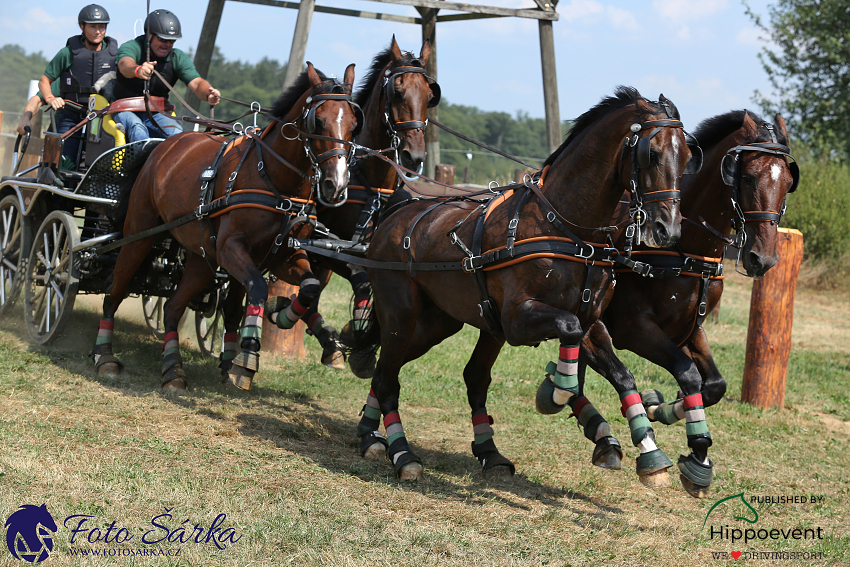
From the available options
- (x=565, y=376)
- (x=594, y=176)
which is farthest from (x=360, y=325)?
(x=594, y=176)

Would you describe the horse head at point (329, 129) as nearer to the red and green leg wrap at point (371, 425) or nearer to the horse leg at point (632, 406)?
the red and green leg wrap at point (371, 425)

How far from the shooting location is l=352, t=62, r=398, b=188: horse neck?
20.1 feet

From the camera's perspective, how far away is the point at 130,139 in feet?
24.2

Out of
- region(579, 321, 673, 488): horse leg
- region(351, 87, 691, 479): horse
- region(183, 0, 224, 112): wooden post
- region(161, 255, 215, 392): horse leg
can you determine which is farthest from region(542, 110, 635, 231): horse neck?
region(183, 0, 224, 112): wooden post

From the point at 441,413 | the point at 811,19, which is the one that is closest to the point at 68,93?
the point at 441,413

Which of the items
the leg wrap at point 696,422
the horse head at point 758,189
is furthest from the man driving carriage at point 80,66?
the leg wrap at point 696,422

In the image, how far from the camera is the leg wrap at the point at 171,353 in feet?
22.0

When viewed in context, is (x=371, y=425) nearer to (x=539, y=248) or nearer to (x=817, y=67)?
(x=539, y=248)

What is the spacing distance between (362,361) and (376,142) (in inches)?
65.4

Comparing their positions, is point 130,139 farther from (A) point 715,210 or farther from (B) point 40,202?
(A) point 715,210

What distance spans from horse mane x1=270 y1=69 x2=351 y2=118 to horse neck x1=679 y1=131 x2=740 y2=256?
247 cm

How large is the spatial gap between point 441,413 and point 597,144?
329 centimetres

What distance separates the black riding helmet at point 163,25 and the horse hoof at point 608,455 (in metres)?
5.12

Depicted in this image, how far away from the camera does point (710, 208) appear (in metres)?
4.90
